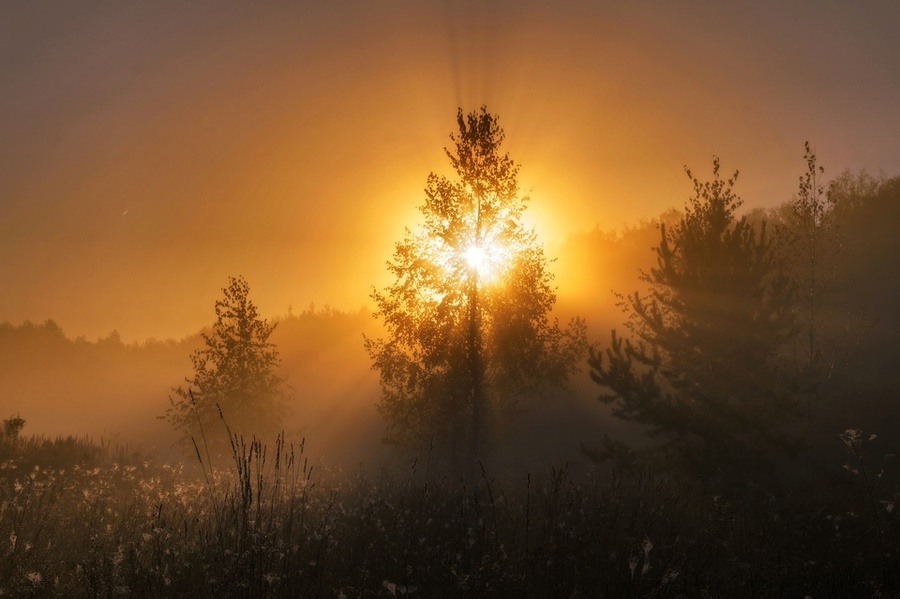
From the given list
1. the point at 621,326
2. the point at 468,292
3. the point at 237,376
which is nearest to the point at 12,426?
the point at 237,376

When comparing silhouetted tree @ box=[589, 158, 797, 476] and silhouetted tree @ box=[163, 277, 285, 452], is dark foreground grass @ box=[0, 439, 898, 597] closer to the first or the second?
silhouetted tree @ box=[589, 158, 797, 476]

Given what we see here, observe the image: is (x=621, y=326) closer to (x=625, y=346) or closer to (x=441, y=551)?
(x=625, y=346)

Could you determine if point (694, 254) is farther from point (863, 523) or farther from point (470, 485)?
point (470, 485)

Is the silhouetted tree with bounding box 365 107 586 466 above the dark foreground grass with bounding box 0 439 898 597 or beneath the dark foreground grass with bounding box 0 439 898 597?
above

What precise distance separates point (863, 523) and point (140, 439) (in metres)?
84.6

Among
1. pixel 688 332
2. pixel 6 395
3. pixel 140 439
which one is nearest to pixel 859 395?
pixel 688 332

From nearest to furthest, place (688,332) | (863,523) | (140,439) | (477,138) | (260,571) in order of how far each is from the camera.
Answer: (260,571)
(863,523)
(688,332)
(477,138)
(140,439)

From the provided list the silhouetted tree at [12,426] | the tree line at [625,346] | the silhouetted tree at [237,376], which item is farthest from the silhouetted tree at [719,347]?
the silhouetted tree at [12,426]

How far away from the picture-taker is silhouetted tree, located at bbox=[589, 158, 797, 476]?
18328 millimetres

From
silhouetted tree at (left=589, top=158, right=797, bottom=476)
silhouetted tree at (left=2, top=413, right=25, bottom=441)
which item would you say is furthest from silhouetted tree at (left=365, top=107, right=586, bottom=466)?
silhouetted tree at (left=2, top=413, right=25, bottom=441)

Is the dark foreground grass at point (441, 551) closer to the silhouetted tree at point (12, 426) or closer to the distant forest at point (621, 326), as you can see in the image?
the distant forest at point (621, 326)

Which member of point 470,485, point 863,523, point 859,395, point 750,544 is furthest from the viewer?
point 859,395

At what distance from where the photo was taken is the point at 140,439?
8294cm

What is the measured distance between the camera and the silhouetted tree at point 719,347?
18328 millimetres
